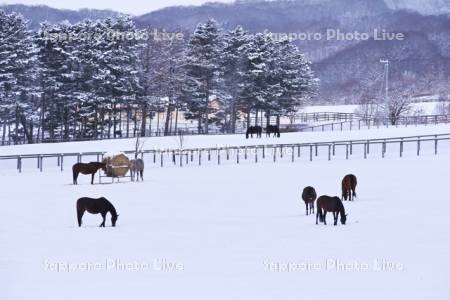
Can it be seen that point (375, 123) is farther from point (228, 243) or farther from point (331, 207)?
point (228, 243)

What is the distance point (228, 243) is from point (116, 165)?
788 inches

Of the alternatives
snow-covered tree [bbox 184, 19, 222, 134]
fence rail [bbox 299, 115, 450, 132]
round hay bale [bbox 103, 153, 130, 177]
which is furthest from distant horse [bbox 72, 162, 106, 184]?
fence rail [bbox 299, 115, 450, 132]

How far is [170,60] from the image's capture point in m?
77.8

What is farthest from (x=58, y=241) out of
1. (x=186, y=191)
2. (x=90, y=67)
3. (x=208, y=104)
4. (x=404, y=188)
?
(x=208, y=104)

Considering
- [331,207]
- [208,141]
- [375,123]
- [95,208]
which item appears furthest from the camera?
[375,123]

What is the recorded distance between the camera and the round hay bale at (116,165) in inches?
1417

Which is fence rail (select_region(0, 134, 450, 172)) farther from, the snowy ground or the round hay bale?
the snowy ground

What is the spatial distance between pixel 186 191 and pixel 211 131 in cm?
5398

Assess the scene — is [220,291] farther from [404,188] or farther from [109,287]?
[404,188]

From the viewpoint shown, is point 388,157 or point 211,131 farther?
point 211,131

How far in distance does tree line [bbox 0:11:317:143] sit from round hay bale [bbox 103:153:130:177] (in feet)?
108

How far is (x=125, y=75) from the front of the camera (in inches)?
2916

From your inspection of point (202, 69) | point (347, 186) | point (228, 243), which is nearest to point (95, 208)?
point (228, 243)

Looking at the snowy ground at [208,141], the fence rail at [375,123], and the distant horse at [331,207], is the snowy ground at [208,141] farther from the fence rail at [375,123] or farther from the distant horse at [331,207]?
the distant horse at [331,207]
